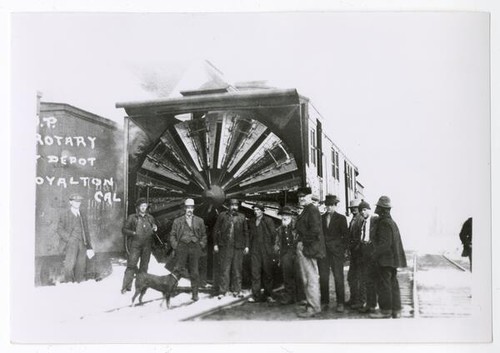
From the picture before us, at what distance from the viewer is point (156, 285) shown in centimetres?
457

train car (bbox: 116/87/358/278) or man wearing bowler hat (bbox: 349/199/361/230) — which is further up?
train car (bbox: 116/87/358/278)

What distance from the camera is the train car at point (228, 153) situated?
183 inches

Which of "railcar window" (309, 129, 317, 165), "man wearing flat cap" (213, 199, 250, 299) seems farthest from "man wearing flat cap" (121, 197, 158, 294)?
"railcar window" (309, 129, 317, 165)

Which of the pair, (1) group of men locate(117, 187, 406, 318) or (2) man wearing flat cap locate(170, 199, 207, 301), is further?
(2) man wearing flat cap locate(170, 199, 207, 301)

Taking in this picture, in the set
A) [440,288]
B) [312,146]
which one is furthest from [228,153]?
[440,288]

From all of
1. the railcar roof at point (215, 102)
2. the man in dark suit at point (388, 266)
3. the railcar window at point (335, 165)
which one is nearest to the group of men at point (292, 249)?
the man in dark suit at point (388, 266)

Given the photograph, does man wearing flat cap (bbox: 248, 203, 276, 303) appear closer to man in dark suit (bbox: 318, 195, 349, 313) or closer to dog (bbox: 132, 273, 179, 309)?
man in dark suit (bbox: 318, 195, 349, 313)

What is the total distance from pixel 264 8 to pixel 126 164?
1.68m

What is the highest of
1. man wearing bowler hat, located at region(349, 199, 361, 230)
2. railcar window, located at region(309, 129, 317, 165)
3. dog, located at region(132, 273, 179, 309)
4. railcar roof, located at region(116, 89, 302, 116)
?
railcar roof, located at region(116, 89, 302, 116)

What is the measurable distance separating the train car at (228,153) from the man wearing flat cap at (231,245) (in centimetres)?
9

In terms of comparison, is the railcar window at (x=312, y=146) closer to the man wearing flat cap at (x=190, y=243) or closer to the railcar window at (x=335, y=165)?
the railcar window at (x=335, y=165)

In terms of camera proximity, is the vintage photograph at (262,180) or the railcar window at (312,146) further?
the railcar window at (312,146)

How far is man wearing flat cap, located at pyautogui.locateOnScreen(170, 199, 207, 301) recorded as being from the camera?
461cm

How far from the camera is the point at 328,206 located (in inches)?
182
